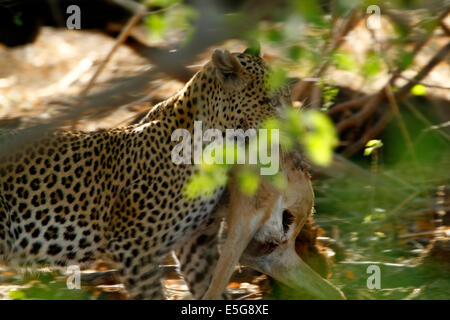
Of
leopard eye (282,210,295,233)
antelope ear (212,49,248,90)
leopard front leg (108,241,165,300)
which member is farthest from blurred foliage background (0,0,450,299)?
leopard front leg (108,241,165,300)

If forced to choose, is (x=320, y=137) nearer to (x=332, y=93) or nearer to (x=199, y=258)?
(x=199, y=258)

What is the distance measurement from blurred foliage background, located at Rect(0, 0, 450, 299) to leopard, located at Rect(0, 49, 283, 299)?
390 mm

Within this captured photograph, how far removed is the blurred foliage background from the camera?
2902 millimetres

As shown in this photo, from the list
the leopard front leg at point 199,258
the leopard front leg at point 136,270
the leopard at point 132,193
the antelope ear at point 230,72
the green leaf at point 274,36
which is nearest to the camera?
the green leaf at point 274,36

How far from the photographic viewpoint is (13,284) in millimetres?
6770

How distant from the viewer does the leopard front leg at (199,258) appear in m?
5.78

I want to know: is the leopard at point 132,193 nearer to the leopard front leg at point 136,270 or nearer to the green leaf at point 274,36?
the leopard front leg at point 136,270

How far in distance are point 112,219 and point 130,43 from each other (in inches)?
177

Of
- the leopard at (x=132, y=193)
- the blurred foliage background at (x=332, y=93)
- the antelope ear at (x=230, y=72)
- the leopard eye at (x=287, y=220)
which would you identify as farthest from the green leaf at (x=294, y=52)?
the leopard eye at (x=287, y=220)

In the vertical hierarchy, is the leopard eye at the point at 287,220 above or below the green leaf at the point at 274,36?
below

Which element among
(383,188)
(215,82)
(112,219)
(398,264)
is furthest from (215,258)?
(383,188)

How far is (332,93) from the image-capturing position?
252 inches

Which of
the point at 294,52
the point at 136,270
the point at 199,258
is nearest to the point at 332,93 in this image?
the point at 199,258
